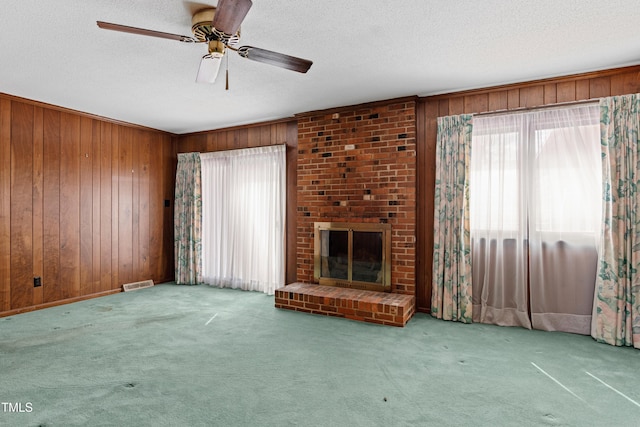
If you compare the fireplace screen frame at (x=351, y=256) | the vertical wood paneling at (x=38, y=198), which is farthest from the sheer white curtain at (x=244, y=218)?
the vertical wood paneling at (x=38, y=198)

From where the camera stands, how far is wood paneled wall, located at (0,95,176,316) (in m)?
4.06

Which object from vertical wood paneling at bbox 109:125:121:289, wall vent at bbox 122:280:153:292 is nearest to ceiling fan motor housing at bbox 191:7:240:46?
vertical wood paneling at bbox 109:125:121:289

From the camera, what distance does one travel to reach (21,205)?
411 centimetres

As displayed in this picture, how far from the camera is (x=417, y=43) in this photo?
2.72 meters

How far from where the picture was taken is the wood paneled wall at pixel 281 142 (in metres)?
5.01

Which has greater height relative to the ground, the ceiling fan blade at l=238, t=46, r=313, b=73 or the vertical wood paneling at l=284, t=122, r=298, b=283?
the ceiling fan blade at l=238, t=46, r=313, b=73

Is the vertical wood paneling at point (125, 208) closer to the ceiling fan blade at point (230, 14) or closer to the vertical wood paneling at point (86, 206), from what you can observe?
the vertical wood paneling at point (86, 206)

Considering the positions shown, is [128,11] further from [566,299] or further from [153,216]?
[566,299]

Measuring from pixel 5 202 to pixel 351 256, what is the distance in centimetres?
402

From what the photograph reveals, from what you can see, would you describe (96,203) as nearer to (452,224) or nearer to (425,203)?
(425,203)

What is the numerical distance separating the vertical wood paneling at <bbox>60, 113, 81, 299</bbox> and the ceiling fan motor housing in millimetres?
3245

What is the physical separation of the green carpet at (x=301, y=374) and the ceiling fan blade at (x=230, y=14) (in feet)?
7.33

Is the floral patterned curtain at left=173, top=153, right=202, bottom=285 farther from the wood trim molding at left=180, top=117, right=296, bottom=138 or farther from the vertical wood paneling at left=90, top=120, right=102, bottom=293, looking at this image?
the vertical wood paneling at left=90, top=120, right=102, bottom=293

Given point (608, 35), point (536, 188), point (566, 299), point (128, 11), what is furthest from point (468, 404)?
point (128, 11)
